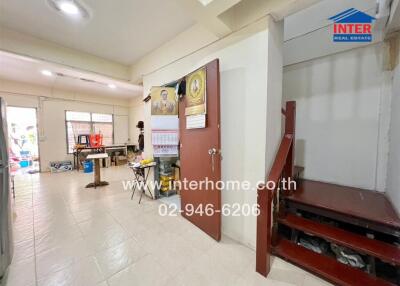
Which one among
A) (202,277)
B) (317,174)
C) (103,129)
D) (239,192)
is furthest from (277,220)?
(103,129)

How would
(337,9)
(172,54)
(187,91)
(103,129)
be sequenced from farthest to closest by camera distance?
(103,129), (172,54), (187,91), (337,9)

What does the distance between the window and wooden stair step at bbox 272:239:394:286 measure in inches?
299

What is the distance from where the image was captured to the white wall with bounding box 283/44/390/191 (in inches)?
79.1

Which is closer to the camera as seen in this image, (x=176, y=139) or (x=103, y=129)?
(x=176, y=139)

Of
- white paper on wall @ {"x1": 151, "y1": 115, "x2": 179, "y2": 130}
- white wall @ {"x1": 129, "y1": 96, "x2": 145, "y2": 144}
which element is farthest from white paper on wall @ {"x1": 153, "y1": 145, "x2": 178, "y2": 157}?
white wall @ {"x1": 129, "y1": 96, "x2": 145, "y2": 144}

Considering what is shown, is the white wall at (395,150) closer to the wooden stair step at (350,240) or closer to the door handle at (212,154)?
the wooden stair step at (350,240)

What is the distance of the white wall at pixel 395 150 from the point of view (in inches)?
60.4

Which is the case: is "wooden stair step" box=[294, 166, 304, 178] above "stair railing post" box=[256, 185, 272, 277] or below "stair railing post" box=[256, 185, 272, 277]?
above

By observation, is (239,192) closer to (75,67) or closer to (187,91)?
(187,91)

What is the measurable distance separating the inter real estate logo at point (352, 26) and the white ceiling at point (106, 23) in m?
1.94

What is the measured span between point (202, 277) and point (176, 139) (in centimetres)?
207

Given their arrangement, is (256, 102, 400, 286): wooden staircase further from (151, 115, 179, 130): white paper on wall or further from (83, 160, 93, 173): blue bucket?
(83, 160, 93, 173): blue bucket

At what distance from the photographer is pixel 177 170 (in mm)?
3574

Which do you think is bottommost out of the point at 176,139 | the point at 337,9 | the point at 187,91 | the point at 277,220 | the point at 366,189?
the point at 277,220
